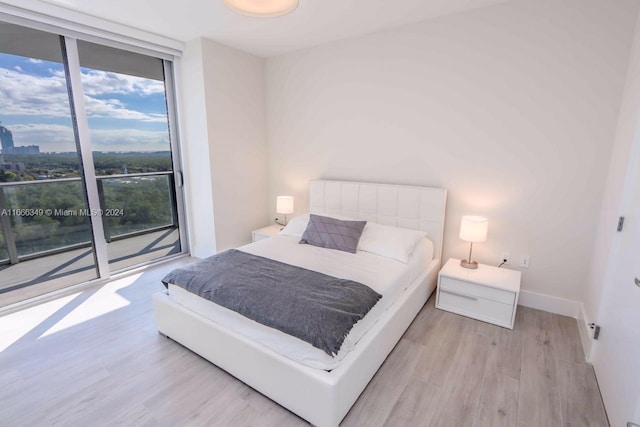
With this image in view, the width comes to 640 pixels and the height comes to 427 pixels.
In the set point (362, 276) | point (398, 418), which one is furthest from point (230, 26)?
point (398, 418)

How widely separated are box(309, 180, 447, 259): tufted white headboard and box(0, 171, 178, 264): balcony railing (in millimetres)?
2097

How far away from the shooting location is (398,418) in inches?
65.5

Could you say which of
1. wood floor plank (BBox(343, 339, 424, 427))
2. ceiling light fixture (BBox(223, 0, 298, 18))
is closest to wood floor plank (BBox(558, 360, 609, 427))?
wood floor plank (BBox(343, 339, 424, 427))

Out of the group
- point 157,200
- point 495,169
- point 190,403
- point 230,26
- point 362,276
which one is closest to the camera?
point 190,403

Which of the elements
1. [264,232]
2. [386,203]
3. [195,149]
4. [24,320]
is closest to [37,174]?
[24,320]

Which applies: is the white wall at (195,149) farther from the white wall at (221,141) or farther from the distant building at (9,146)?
the distant building at (9,146)

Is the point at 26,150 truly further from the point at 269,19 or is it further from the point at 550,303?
the point at 550,303

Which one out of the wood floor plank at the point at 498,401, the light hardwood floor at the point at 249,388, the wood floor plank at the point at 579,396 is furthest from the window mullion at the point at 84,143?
the wood floor plank at the point at 579,396

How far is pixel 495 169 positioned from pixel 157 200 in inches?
152

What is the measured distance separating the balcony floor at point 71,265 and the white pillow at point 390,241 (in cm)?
267

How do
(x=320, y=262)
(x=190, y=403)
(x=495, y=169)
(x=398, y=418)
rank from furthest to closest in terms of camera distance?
(x=495, y=169), (x=320, y=262), (x=190, y=403), (x=398, y=418)

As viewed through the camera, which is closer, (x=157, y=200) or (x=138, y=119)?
(x=138, y=119)

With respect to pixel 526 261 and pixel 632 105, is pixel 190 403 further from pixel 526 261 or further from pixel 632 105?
pixel 632 105

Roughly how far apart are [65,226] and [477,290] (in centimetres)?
410
